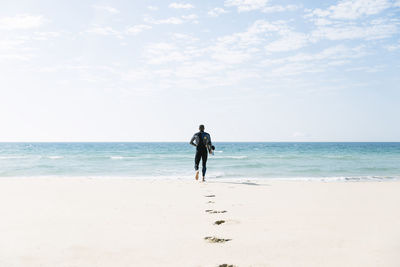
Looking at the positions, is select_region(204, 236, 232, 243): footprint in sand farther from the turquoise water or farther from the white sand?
the turquoise water

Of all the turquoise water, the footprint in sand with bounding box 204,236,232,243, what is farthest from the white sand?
the turquoise water

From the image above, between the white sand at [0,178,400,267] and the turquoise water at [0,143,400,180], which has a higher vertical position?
the white sand at [0,178,400,267]

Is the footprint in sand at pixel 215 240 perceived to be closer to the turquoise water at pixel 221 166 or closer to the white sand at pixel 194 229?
the white sand at pixel 194 229

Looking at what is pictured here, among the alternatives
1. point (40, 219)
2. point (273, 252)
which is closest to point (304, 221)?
point (273, 252)

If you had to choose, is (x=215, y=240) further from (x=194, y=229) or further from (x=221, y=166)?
(x=221, y=166)

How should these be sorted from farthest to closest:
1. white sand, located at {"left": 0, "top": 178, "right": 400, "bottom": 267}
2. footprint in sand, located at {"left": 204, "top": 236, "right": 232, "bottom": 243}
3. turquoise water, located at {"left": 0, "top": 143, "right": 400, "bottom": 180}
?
turquoise water, located at {"left": 0, "top": 143, "right": 400, "bottom": 180} → footprint in sand, located at {"left": 204, "top": 236, "right": 232, "bottom": 243} → white sand, located at {"left": 0, "top": 178, "right": 400, "bottom": 267}

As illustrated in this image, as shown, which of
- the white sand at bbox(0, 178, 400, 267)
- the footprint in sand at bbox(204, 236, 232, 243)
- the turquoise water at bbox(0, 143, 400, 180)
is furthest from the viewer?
the turquoise water at bbox(0, 143, 400, 180)

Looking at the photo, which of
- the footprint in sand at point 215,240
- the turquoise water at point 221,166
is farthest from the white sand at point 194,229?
the turquoise water at point 221,166

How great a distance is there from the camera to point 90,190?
338 inches

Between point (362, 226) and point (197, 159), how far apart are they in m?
6.95

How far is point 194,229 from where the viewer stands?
451 cm

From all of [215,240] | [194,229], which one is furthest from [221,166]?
[215,240]

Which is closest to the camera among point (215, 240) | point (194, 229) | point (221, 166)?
point (215, 240)

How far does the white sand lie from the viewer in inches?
131
